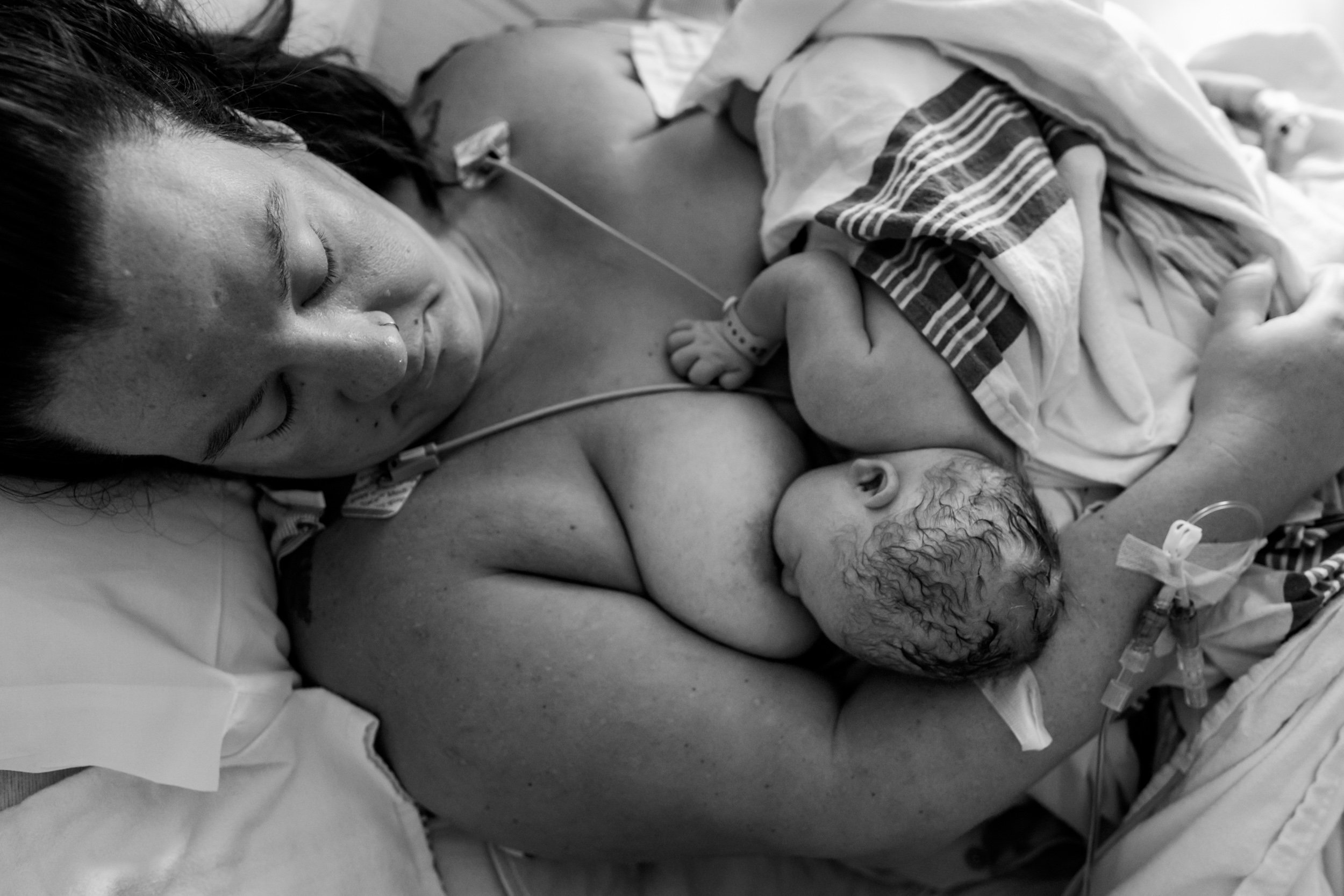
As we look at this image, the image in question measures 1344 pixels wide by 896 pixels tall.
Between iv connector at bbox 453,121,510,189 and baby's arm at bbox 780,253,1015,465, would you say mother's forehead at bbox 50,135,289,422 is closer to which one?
iv connector at bbox 453,121,510,189

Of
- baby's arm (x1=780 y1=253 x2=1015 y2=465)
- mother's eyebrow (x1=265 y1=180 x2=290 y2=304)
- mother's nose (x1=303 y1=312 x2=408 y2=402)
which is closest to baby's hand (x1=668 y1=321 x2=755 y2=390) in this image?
baby's arm (x1=780 y1=253 x2=1015 y2=465)

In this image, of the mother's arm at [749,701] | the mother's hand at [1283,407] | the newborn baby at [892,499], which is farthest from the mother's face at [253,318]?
the mother's hand at [1283,407]

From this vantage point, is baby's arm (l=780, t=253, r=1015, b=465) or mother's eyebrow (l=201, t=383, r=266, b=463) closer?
mother's eyebrow (l=201, t=383, r=266, b=463)

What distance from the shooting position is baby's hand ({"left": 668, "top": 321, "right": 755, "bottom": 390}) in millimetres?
1334

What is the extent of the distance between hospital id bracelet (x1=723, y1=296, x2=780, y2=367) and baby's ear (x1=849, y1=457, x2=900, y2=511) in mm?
216

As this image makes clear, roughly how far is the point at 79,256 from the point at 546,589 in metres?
0.63

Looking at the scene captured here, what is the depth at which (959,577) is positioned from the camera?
3.55 ft

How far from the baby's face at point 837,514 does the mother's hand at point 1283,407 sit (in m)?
0.35

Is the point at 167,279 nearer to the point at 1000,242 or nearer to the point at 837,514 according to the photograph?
the point at 837,514

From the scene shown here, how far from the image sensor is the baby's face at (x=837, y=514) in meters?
1.14

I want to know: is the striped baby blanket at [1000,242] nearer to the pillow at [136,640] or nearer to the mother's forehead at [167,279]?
the mother's forehead at [167,279]

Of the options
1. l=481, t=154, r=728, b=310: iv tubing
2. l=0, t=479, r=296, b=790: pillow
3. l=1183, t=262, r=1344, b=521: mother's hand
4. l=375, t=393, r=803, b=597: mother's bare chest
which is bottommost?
l=0, t=479, r=296, b=790: pillow

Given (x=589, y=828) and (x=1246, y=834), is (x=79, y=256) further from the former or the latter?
(x=1246, y=834)

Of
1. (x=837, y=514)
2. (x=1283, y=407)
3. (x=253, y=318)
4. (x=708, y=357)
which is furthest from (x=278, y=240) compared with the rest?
(x=1283, y=407)
